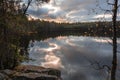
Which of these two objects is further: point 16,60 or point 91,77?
point 91,77

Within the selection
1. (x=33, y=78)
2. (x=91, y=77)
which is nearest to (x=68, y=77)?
(x=91, y=77)

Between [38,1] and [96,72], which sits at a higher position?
[38,1]

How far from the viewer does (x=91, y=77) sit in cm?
2867

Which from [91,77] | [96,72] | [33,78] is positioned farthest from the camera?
[96,72]

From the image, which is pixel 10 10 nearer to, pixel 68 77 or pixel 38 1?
pixel 38 1

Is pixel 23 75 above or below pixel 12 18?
below

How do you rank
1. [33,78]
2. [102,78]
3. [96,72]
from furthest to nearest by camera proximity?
[96,72] < [102,78] < [33,78]

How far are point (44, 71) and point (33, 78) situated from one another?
400cm

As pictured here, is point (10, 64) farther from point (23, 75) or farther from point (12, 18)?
point (23, 75)

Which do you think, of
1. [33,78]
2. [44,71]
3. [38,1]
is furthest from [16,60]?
[33,78]

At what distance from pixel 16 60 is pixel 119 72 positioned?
34.3 ft

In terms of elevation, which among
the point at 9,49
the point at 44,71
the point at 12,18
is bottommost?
the point at 44,71

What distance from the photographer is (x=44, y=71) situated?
22.1 metres

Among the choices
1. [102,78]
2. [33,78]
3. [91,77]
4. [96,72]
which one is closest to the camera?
[33,78]
